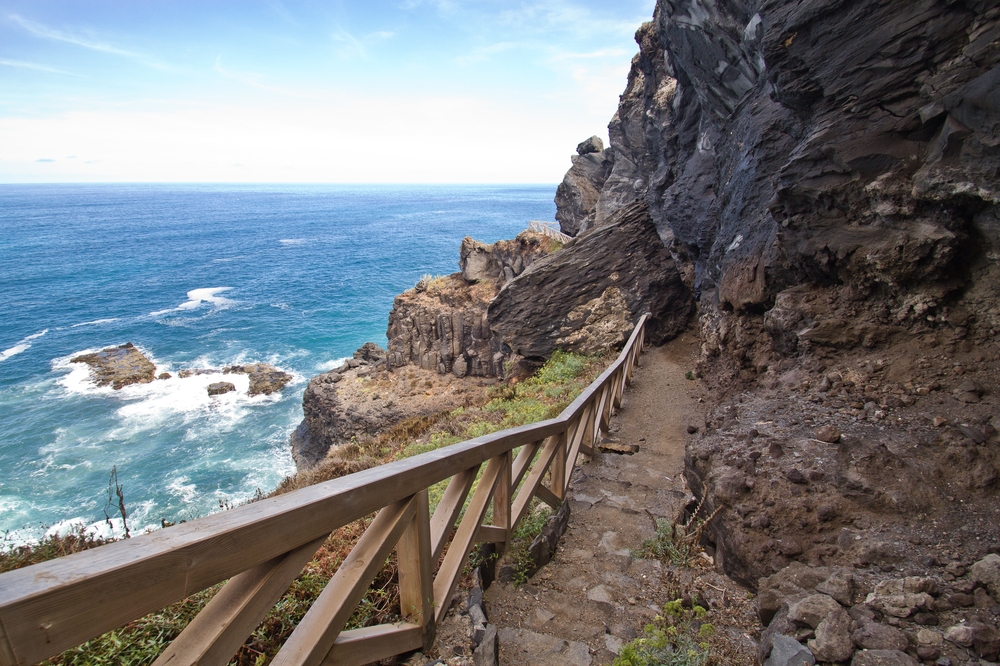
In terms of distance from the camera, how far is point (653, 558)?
451cm

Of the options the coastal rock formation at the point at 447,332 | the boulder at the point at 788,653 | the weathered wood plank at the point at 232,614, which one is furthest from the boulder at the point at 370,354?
the weathered wood plank at the point at 232,614

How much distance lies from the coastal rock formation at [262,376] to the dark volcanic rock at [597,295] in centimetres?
1880

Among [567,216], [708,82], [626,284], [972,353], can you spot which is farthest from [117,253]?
[972,353]

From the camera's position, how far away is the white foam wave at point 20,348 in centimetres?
3591

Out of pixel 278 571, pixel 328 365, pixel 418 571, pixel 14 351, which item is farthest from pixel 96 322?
pixel 278 571

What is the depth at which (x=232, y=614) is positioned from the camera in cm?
172

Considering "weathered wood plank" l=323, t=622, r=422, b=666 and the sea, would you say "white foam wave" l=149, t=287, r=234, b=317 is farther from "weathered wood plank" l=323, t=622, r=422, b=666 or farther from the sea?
"weathered wood plank" l=323, t=622, r=422, b=666

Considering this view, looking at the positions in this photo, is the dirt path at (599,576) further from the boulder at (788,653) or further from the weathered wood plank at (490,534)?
the boulder at (788,653)

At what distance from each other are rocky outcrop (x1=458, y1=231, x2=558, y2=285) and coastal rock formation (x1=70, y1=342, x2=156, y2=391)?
21.0 meters

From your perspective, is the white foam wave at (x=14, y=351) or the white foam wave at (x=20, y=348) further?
the white foam wave at (x=20, y=348)

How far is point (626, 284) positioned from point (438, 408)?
1031 cm

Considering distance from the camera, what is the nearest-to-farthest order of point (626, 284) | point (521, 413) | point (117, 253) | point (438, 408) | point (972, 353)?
point (972, 353), point (521, 413), point (626, 284), point (438, 408), point (117, 253)

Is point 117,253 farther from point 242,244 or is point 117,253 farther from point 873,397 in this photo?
point 873,397

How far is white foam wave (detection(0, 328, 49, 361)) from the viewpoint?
3591 cm
